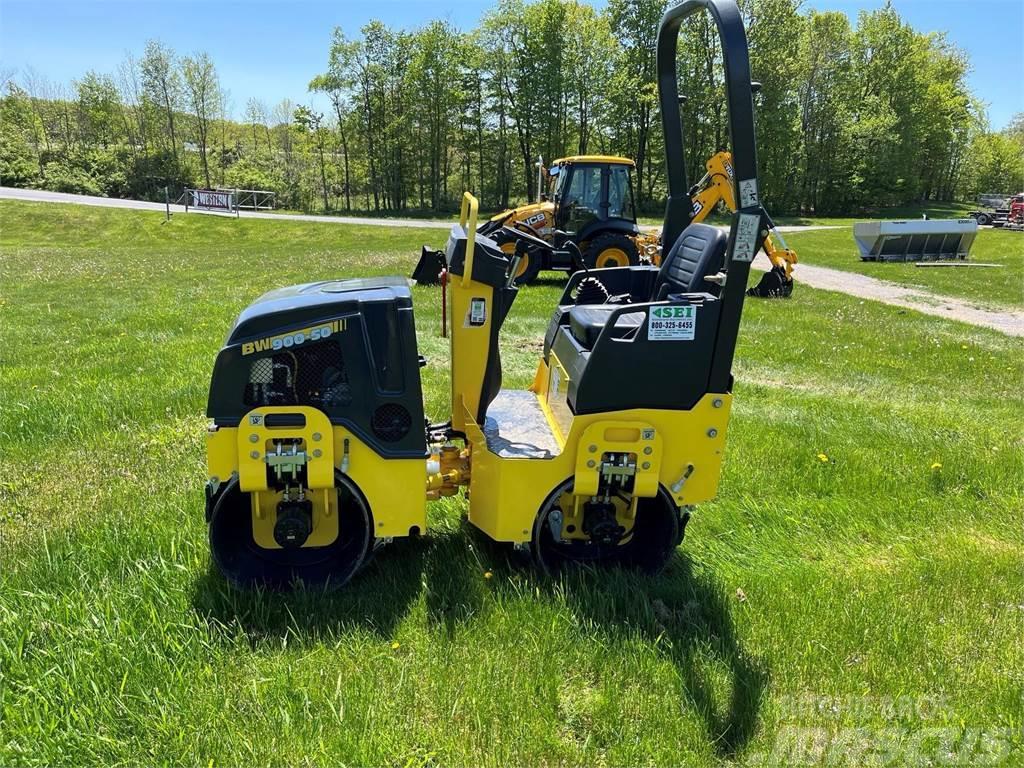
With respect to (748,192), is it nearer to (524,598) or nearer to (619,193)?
(524,598)

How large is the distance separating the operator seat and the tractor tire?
384 inches

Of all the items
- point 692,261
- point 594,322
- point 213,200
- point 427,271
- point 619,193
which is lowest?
point 427,271

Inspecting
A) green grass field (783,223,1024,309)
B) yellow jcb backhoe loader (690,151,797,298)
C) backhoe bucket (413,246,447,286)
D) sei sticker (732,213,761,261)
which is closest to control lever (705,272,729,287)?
sei sticker (732,213,761,261)

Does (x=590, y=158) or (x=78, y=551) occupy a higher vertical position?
(x=590, y=158)

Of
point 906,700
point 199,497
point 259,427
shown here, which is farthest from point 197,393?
point 906,700

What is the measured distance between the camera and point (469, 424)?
138 inches

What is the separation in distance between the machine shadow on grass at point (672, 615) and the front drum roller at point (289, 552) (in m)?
0.45

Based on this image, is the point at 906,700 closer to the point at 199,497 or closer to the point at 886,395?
the point at 199,497

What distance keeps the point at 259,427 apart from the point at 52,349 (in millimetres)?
6223

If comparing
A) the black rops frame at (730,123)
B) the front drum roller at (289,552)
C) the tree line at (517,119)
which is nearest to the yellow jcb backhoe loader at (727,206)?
the black rops frame at (730,123)

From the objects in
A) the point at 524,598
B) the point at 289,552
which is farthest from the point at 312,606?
the point at 524,598

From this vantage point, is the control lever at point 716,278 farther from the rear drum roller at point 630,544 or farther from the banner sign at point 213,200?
the banner sign at point 213,200

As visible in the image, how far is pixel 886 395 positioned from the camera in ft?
22.9

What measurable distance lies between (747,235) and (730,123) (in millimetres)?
465
